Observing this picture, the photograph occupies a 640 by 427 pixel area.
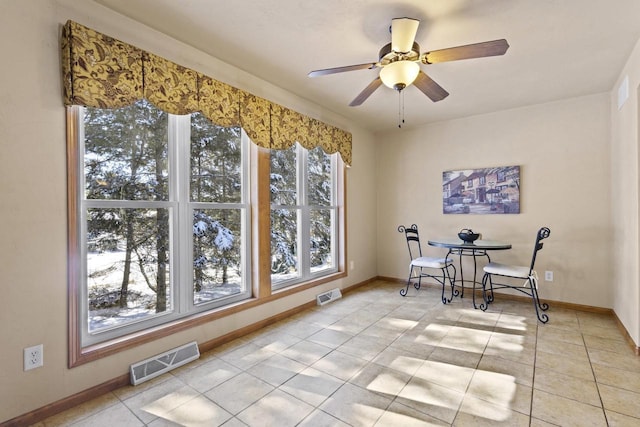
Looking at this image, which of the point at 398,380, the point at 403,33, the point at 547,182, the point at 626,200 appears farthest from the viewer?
the point at 547,182

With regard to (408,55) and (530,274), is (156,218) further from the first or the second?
(530,274)

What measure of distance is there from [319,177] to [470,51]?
8.34ft

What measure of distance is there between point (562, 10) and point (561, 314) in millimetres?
3097

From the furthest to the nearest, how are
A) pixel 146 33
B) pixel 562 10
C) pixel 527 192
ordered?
pixel 527 192 → pixel 146 33 → pixel 562 10

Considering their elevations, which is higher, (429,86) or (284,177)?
(429,86)

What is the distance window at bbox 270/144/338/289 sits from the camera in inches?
138

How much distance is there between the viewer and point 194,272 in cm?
266

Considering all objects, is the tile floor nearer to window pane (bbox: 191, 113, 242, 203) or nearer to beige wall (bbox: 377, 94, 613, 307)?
beige wall (bbox: 377, 94, 613, 307)

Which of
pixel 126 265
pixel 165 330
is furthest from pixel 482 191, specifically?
pixel 126 265

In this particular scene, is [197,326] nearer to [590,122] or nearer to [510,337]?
[510,337]

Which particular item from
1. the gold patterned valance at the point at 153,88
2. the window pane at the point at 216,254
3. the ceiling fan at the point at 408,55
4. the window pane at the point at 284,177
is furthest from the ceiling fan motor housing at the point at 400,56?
the window pane at the point at 216,254

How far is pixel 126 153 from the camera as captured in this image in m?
2.26

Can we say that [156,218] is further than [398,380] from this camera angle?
Yes

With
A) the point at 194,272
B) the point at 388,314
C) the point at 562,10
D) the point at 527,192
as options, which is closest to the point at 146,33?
the point at 194,272
